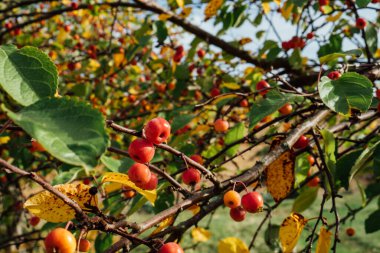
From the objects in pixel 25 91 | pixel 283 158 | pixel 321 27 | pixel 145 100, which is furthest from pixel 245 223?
pixel 25 91

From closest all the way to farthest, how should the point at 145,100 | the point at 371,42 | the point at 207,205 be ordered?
the point at 207,205, the point at 371,42, the point at 145,100

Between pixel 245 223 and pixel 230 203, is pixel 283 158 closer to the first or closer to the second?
pixel 230 203

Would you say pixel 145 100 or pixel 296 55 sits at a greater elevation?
pixel 145 100

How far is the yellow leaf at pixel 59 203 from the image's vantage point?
112 centimetres

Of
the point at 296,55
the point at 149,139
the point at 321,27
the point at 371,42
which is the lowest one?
the point at 149,139

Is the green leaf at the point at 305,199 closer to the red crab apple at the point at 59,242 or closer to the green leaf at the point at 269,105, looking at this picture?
the green leaf at the point at 269,105

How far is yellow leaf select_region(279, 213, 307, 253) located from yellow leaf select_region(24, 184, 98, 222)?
700 millimetres

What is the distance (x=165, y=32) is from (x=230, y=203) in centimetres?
239

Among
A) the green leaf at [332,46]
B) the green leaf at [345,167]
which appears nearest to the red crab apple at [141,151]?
the green leaf at [345,167]

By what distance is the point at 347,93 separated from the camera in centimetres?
138

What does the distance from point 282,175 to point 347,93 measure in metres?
0.41

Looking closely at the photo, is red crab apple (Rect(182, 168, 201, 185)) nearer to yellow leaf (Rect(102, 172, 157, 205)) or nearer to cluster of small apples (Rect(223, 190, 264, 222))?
cluster of small apples (Rect(223, 190, 264, 222))

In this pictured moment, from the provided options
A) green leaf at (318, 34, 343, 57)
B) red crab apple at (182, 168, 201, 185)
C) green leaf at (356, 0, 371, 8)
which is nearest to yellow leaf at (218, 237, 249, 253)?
red crab apple at (182, 168, 201, 185)

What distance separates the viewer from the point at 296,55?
3.19 m
